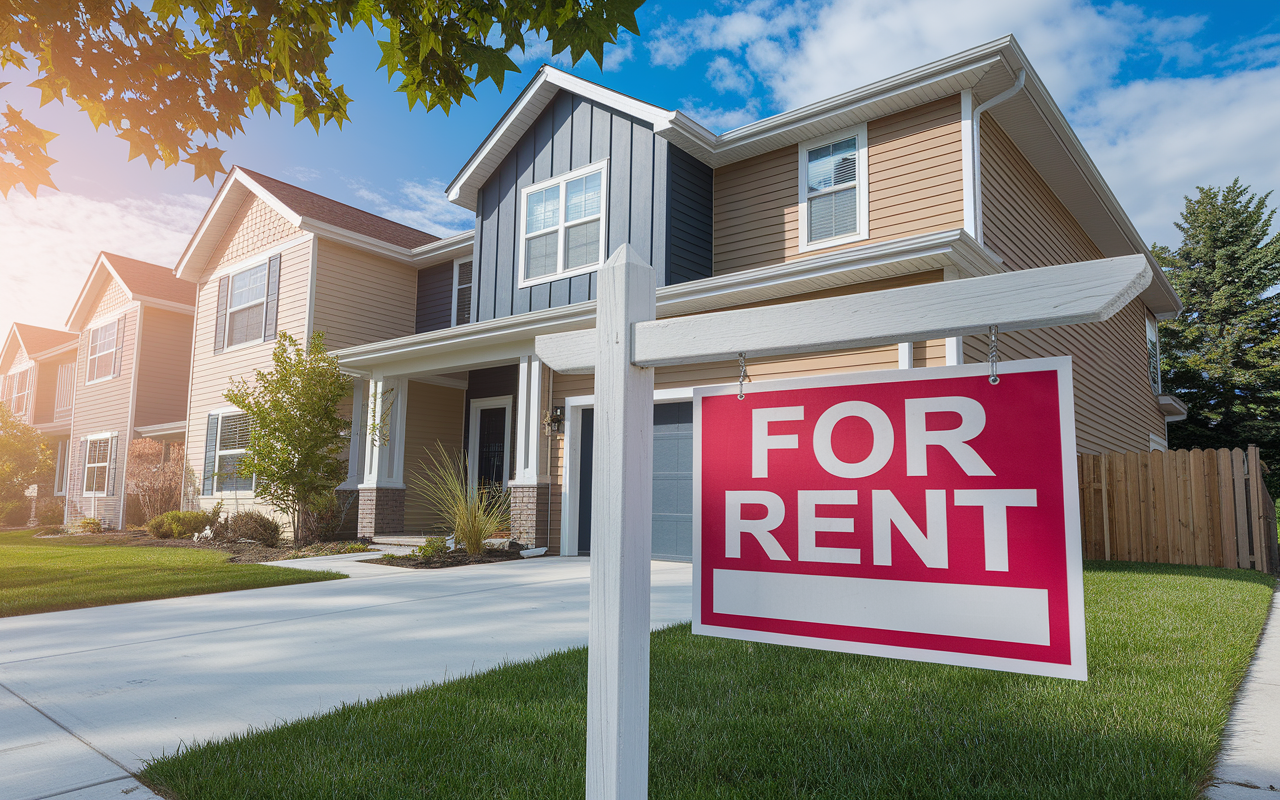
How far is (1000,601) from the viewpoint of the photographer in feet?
4.33

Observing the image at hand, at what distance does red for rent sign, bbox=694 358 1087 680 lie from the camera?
1.30 m

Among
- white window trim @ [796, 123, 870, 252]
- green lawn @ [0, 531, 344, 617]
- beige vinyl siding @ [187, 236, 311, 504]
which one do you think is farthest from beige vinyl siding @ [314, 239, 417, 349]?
white window trim @ [796, 123, 870, 252]

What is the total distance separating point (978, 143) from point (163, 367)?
20.6 m

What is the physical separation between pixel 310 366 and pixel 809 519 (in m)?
12.0

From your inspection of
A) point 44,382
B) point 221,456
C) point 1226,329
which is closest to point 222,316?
point 221,456

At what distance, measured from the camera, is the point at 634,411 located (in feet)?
5.37

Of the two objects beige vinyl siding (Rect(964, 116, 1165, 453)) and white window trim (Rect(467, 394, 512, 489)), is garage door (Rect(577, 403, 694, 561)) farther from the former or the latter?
white window trim (Rect(467, 394, 512, 489))

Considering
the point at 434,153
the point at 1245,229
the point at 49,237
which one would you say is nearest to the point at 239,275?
the point at 434,153

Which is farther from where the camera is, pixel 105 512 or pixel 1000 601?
pixel 105 512

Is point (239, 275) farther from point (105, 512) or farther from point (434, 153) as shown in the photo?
point (105, 512)

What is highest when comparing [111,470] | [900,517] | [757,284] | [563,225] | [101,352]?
[563,225]

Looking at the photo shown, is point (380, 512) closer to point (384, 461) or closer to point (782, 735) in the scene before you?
point (384, 461)

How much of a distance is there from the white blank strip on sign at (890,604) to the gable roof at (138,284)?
2233cm

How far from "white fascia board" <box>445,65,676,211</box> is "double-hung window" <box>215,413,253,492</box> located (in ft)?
22.8
